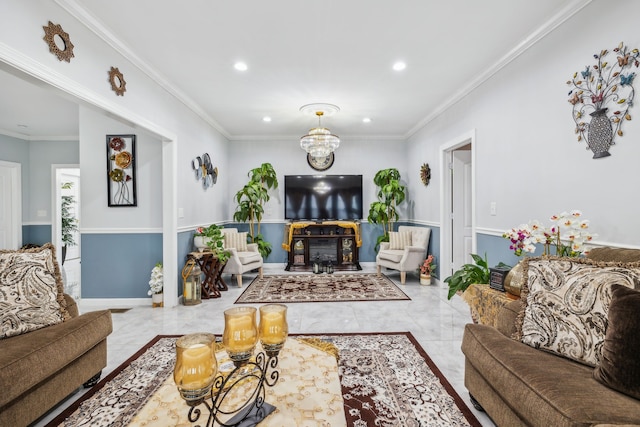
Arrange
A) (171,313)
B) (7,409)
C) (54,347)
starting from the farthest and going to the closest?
(171,313) → (54,347) → (7,409)

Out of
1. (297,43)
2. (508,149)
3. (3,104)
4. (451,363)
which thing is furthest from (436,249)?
(3,104)

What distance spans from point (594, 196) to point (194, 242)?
4.13 m

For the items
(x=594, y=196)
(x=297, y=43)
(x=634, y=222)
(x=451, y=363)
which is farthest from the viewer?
(x=297, y=43)

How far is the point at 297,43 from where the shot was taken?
2.80 m

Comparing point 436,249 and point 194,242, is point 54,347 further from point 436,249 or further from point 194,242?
point 436,249

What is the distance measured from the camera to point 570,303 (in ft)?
4.78

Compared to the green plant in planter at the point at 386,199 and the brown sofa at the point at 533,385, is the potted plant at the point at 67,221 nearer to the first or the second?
the green plant in planter at the point at 386,199

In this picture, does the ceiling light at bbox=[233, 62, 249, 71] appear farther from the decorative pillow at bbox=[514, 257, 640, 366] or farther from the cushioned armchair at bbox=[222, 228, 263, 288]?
the decorative pillow at bbox=[514, 257, 640, 366]

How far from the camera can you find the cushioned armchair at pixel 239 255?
4738 mm

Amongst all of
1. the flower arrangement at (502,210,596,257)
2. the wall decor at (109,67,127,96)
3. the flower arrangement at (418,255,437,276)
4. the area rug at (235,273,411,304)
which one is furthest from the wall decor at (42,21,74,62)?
the flower arrangement at (418,255,437,276)

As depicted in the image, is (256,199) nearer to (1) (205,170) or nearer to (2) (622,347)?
Result: (1) (205,170)

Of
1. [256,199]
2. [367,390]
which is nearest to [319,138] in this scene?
[256,199]

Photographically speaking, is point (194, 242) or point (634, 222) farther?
point (194, 242)

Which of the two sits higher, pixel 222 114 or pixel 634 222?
pixel 222 114
